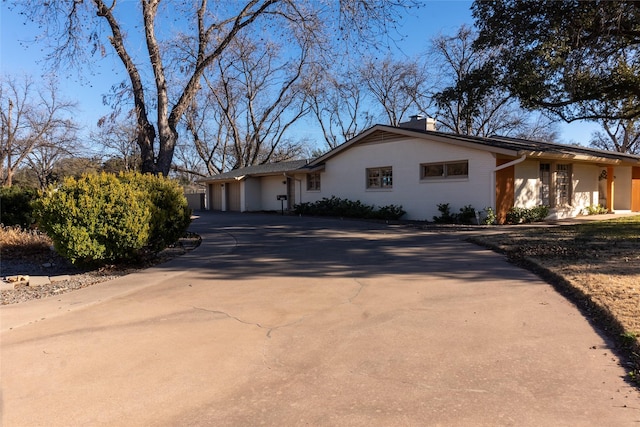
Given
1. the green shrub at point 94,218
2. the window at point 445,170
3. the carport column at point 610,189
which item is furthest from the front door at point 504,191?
the green shrub at point 94,218

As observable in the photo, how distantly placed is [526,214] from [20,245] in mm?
16505

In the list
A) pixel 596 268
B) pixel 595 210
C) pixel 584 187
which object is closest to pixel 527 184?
pixel 584 187

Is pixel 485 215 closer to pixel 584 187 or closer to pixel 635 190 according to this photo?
pixel 584 187

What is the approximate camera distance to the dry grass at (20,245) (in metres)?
10.9

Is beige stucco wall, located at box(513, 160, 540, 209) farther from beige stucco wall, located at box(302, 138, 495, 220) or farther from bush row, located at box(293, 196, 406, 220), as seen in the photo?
bush row, located at box(293, 196, 406, 220)

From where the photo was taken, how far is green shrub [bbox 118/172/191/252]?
8.93 meters

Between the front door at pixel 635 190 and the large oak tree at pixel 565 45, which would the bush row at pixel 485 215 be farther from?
the front door at pixel 635 190

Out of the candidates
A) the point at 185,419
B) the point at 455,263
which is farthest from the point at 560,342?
the point at 455,263

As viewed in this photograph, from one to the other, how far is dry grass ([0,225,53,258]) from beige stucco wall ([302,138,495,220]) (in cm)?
1356

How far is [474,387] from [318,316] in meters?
2.27

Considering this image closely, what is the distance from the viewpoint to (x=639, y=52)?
13.5 meters

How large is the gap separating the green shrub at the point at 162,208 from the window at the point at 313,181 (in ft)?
50.8

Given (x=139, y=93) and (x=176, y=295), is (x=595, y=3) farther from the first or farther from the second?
(x=139, y=93)

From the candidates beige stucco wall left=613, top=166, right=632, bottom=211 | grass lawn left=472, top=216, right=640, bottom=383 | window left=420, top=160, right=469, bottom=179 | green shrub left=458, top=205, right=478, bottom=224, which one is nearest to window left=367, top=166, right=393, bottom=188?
window left=420, top=160, right=469, bottom=179
